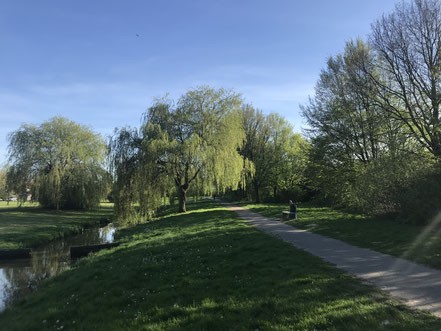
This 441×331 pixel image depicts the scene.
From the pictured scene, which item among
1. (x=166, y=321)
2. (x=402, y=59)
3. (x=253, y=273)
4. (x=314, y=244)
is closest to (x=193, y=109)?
(x=402, y=59)

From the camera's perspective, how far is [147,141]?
2109cm

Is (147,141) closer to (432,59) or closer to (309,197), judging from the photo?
(432,59)

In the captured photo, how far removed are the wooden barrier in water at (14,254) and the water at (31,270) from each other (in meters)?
0.40

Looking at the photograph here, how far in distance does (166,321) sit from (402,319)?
3710 millimetres

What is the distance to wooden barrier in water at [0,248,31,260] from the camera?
14953 mm

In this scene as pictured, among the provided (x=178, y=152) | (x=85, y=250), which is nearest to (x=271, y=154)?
(x=178, y=152)

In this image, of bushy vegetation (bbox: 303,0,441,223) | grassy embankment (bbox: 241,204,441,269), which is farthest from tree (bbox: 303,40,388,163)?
grassy embankment (bbox: 241,204,441,269)

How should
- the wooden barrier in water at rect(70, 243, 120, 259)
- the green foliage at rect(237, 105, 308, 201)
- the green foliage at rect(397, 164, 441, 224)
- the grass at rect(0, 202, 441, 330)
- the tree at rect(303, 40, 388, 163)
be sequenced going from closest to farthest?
the grass at rect(0, 202, 441, 330) → the green foliage at rect(397, 164, 441, 224) → the wooden barrier in water at rect(70, 243, 120, 259) → the tree at rect(303, 40, 388, 163) → the green foliage at rect(237, 105, 308, 201)

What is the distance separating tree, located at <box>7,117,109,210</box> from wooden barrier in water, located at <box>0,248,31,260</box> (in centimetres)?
1698

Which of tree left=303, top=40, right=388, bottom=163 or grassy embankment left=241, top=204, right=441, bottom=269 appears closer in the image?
grassy embankment left=241, top=204, right=441, bottom=269

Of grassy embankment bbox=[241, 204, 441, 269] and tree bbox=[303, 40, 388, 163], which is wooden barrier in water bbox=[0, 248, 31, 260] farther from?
tree bbox=[303, 40, 388, 163]

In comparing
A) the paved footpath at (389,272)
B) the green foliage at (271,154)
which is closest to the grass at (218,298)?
the paved footpath at (389,272)

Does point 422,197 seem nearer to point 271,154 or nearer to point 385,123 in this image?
point 385,123

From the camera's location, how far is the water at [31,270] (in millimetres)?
10188
